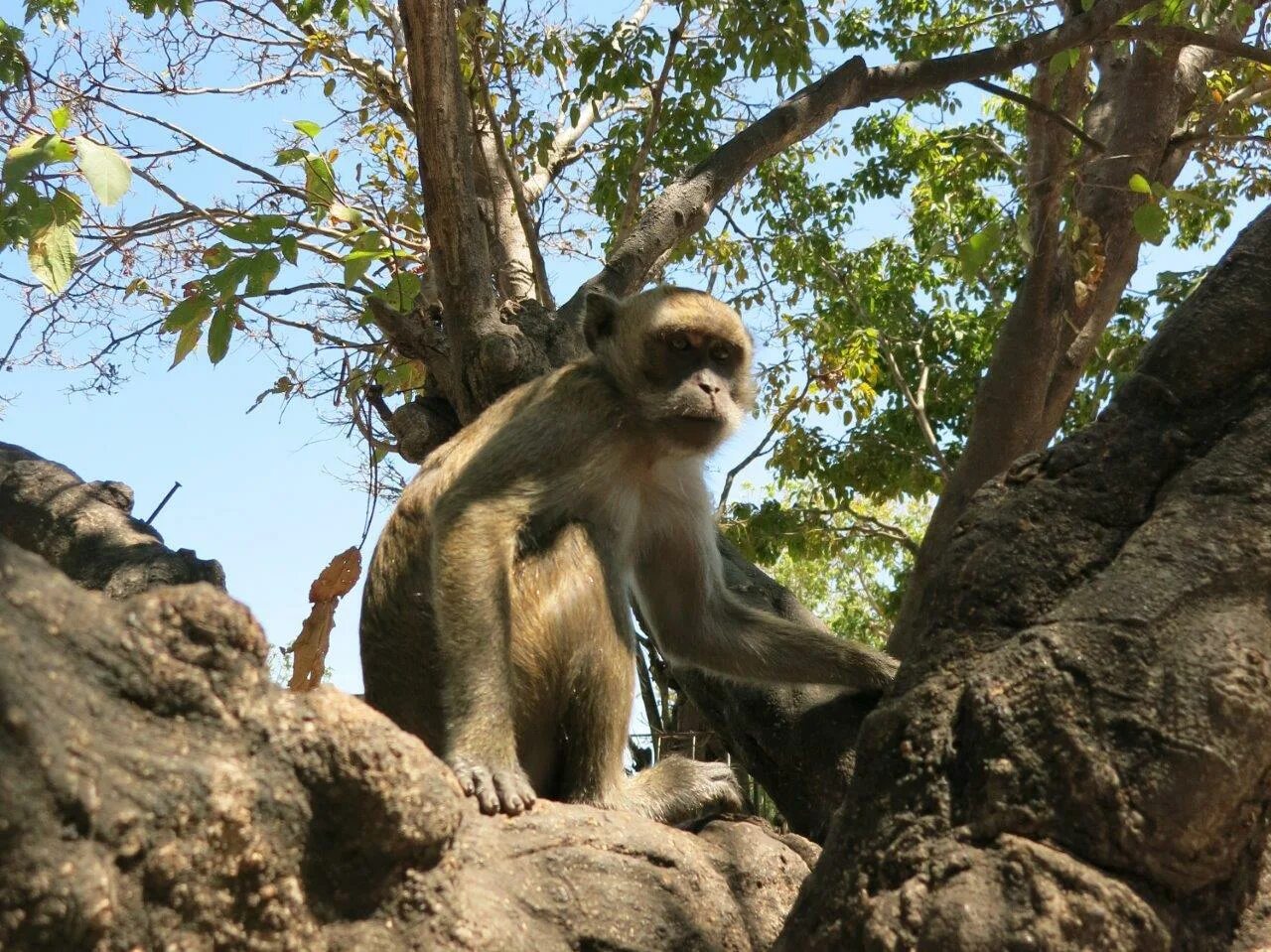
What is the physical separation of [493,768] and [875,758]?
4.87 feet

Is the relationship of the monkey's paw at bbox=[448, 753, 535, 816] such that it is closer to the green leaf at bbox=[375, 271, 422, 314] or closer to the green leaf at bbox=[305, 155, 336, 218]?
the green leaf at bbox=[305, 155, 336, 218]

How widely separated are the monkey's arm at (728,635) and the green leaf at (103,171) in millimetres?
2797

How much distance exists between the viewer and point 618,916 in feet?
11.2

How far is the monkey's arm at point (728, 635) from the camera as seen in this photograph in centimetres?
546

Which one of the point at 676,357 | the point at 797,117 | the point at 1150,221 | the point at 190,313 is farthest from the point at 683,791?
the point at 797,117

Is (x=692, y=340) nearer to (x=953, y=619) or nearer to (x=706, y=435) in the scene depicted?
(x=706, y=435)

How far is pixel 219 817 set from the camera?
7.89 feet

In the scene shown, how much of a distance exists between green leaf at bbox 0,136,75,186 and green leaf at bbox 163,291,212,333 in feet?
2.97

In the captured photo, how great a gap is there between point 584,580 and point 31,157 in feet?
7.78

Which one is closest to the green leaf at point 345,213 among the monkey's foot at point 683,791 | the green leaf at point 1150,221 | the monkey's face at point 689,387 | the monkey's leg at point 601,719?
the monkey's face at point 689,387

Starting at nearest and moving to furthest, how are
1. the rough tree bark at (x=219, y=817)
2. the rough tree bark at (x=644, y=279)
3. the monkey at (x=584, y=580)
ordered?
the rough tree bark at (x=219, y=817)
the monkey at (x=584, y=580)
the rough tree bark at (x=644, y=279)

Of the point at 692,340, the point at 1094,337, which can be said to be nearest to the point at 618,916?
the point at 692,340

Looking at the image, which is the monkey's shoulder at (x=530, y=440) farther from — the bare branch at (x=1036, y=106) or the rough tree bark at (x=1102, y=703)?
the bare branch at (x=1036, y=106)

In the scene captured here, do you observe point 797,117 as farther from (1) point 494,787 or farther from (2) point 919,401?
(2) point 919,401
